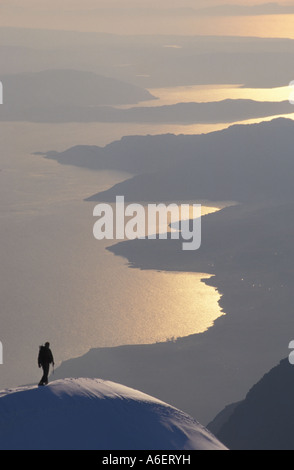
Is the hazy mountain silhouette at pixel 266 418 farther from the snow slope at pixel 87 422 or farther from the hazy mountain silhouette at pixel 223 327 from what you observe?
the snow slope at pixel 87 422

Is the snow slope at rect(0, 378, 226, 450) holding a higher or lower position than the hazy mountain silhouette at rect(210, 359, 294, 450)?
higher

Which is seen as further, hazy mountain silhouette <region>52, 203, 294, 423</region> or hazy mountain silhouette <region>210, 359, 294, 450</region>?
hazy mountain silhouette <region>52, 203, 294, 423</region>

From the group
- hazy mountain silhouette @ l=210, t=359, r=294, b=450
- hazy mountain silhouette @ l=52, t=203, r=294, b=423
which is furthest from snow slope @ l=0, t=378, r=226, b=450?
hazy mountain silhouette @ l=52, t=203, r=294, b=423

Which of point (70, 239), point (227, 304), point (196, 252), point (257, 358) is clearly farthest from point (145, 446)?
point (70, 239)

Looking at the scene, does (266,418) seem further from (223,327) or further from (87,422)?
(223,327)

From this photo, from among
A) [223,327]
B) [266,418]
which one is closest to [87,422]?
[266,418]

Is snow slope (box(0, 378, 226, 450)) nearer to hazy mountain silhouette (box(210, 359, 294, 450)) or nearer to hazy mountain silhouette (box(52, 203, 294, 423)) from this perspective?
hazy mountain silhouette (box(210, 359, 294, 450))

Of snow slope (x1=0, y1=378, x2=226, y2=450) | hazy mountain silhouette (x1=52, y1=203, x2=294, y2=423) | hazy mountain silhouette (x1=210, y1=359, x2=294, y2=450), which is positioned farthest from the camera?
hazy mountain silhouette (x1=52, y1=203, x2=294, y2=423)
